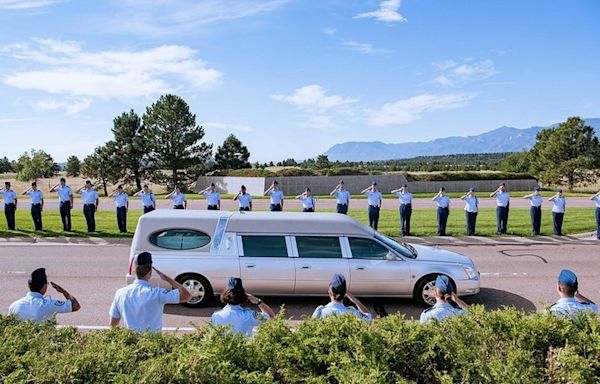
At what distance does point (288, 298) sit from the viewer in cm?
972

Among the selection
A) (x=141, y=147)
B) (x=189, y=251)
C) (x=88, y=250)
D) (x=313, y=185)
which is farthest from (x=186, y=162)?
(x=189, y=251)

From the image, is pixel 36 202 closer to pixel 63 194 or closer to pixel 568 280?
pixel 63 194

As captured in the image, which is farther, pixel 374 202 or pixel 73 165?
pixel 73 165

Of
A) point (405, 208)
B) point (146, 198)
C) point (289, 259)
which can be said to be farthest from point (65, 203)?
point (405, 208)

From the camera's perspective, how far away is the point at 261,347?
3.98 metres

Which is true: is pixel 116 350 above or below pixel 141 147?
below

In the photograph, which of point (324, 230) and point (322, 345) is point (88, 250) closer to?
point (324, 230)

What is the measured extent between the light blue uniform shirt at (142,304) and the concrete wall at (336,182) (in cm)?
3279

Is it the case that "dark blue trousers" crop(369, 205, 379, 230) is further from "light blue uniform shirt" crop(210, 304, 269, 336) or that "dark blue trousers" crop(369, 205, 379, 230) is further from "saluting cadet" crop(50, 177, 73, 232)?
"light blue uniform shirt" crop(210, 304, 269, 336)

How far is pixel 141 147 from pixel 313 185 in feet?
56.6

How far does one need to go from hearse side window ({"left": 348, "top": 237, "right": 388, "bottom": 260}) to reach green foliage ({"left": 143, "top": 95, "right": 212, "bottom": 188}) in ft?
127

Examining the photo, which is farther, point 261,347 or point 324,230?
point 324,230

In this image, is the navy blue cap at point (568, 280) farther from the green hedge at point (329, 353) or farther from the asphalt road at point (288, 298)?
the asphalt road at point (288, 298)

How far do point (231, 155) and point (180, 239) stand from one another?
4506 cm
